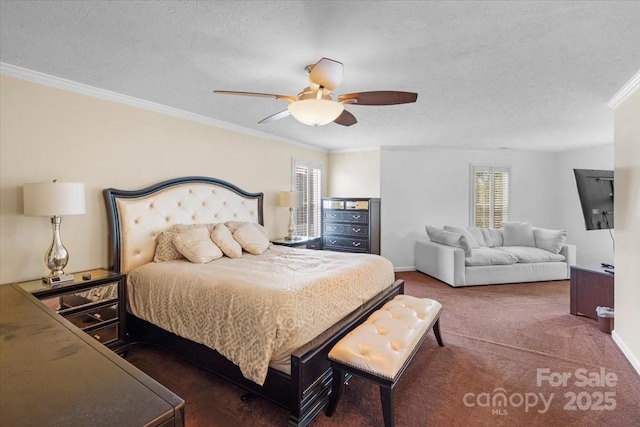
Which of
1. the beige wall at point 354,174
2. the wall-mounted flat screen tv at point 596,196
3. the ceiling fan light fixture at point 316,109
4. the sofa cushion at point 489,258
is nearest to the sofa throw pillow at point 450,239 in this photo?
the sofa cushion at point 489,258

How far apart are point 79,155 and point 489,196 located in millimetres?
6909

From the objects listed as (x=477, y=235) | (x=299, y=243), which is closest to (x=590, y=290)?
(x=477, y=235)

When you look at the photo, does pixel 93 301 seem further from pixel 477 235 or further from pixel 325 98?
pixel 477 235

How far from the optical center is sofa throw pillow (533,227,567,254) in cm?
520

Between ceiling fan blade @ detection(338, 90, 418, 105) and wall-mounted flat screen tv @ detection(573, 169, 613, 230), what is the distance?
7.51 ft

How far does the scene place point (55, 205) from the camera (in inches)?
89.7

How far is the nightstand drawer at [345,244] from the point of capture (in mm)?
5324

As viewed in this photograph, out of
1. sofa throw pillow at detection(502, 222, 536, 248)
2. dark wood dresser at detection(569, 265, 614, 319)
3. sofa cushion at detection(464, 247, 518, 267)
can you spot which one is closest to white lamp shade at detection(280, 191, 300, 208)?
sofa cushion at detection(464, 247, 518, 267)

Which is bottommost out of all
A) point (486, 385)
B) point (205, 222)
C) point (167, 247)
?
point (486, 385)

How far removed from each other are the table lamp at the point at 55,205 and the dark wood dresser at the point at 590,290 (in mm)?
5208

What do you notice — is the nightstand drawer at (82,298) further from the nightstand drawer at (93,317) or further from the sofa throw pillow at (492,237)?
the sofa throw pillow at (492,237)

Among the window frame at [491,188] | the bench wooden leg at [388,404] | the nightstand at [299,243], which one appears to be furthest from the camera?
the window frame at [491,188]

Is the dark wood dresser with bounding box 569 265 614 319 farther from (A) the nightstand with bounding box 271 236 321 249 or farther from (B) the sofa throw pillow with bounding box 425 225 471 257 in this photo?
(A) the nightstand with bounding box 271 236 321 249

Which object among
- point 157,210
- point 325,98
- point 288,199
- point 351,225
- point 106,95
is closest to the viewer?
point 325,98
